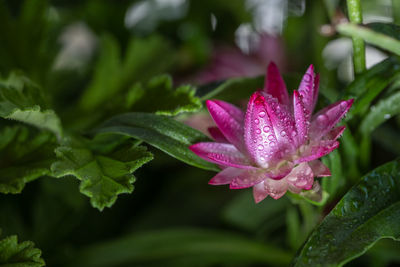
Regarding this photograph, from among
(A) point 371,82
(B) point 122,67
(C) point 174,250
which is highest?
(B) point 122,67

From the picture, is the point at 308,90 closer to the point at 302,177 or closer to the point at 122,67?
the point at 302,177

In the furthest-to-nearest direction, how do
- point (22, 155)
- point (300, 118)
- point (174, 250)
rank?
point (174, 250), point (22, 155), point (300, 118)

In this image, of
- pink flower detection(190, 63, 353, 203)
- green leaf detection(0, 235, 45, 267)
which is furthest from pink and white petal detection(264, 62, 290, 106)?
green leaf detection(0, 235, 45, 267)

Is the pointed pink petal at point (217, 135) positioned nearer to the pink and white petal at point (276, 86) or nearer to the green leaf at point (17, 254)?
the pink and white petal at point (276, 86)

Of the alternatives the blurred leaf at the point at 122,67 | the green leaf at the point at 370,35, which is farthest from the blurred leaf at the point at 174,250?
the green leaf at the point at 370,35

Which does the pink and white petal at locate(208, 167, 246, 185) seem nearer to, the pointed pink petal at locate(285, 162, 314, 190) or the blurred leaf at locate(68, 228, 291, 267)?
the pointed pink petal at locate(285, 162, 314, 190)

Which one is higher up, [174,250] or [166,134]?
[166,134]

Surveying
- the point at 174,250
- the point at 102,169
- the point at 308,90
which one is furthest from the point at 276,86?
the point at 174,250
